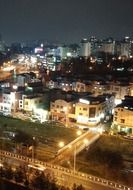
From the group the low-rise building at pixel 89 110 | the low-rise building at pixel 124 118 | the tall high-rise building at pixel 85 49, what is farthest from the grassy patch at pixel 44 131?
the tall high-rise building at pixel 85 49

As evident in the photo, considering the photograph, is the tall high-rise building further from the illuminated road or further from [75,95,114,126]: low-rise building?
the illuminated road

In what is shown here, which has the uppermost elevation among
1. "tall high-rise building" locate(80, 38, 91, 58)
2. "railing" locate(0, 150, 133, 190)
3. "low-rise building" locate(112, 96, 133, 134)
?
"tall high-rise building" locate(80, 38, 91, 58)

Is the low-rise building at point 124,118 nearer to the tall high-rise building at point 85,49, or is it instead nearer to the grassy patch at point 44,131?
the grassy patch at point 44,131

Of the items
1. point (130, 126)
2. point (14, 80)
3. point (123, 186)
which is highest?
point (14, 80)

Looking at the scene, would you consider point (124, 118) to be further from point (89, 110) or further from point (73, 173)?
point (73, 173)

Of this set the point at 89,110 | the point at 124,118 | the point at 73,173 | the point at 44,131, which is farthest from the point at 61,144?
the point at 124,118

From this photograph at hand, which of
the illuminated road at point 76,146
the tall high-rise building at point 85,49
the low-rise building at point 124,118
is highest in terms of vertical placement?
the tall high-rise building at point 85,49

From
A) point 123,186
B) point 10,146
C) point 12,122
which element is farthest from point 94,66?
point 123,186

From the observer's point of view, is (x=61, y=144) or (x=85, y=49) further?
(x=85, y=49)

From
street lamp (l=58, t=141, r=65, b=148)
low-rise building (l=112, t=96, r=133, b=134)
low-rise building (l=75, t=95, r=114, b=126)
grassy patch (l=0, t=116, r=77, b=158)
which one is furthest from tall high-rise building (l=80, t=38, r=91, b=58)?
street lamp (l=58, t=141, r=65, b=148)

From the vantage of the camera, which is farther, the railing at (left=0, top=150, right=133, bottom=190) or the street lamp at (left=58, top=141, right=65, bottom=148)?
the street lamp at (left=58, top=141, right=65, bottom=148)

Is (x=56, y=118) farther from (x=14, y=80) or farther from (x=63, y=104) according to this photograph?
(x=14, y=80)
